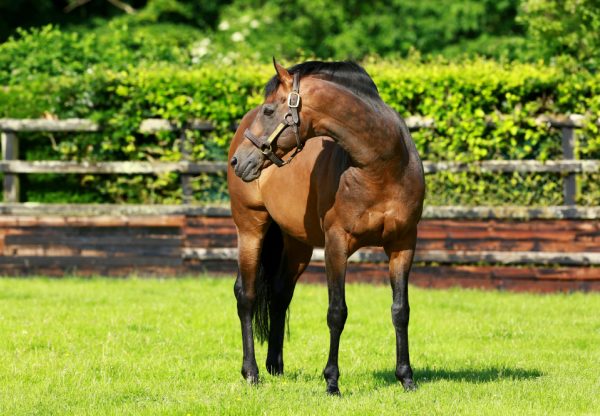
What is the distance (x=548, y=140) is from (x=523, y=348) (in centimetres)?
451

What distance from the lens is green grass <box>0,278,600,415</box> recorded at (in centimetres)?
689

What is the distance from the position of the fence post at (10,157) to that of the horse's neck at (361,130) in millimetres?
8426

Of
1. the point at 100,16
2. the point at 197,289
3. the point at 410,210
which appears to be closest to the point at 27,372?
the point at 410,210

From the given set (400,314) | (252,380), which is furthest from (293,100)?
(252,380)

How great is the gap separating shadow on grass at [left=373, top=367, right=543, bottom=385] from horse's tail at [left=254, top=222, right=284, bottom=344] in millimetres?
935

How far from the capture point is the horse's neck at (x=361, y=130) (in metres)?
7.01

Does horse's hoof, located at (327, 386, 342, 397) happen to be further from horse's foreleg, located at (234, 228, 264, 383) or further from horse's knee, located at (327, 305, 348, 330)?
horse's foreleg, located at (234, 228, 264, 383)

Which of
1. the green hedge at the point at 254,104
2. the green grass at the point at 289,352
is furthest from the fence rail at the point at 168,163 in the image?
the green grass at the point at 289,352

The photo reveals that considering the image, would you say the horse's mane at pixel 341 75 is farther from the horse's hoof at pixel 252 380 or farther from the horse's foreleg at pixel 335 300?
the horse's hoof at pixel 252 380

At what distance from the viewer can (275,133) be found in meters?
6.95

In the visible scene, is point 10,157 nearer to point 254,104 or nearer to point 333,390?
point 254,104

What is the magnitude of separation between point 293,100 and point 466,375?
2.49 m

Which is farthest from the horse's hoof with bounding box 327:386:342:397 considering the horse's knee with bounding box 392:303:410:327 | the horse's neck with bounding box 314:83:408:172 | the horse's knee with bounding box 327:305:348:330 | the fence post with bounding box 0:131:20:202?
the fence post with bounding box 0:131:20:202

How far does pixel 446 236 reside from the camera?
1329 cm
